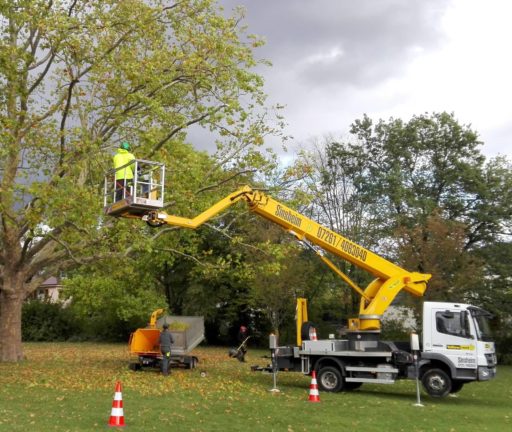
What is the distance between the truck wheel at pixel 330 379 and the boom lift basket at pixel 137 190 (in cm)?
766

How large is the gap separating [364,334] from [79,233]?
1014 cm

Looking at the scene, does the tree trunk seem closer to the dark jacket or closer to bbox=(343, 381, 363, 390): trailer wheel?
the dark jacket

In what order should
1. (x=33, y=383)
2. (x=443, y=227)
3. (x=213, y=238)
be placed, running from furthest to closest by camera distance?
(x=213, y=238) < (x=443, y=227) < (x=33, y=383)

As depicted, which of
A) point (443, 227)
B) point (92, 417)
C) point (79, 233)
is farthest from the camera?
point (443, 227)

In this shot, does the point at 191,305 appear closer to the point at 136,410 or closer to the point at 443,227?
the point at 443,227

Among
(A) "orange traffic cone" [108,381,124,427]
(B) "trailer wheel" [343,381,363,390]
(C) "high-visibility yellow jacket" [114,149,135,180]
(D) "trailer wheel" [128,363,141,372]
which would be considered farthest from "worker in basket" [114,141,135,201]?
(D) "trailer wheel" [128,363,141,372]

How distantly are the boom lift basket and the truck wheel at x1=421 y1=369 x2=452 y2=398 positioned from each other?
922 centimetres

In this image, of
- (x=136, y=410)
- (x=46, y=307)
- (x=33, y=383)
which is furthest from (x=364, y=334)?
(x=46, y=307)

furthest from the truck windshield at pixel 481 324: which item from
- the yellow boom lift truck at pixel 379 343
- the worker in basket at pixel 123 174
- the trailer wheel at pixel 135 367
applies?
the trailer wheel at pixel 135 367

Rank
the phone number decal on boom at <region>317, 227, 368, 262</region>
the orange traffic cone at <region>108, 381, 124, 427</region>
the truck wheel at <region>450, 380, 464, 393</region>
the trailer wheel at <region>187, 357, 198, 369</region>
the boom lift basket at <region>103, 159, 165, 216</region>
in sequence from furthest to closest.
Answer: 1. the trailer wheel at <region>187, 357, 198, 369</region>
2. the phone number decal on boom at <region>317, 227, 368, 262</region>
3. the truck wheel at <region>450, 380, 464, 393</region>
4. the boom lift basket at <region>103, 159, 165, 216</region>
5. the orange traffic cone at <region>108, 381, 124, 427</region>

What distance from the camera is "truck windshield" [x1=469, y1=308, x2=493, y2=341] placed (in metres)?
16.1

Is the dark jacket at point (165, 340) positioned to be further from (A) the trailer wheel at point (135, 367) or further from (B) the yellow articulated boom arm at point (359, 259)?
(B) the yellow articulated boom arm at point (359, 259)

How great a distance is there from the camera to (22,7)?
17.2 metres

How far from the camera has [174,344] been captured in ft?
73.7
